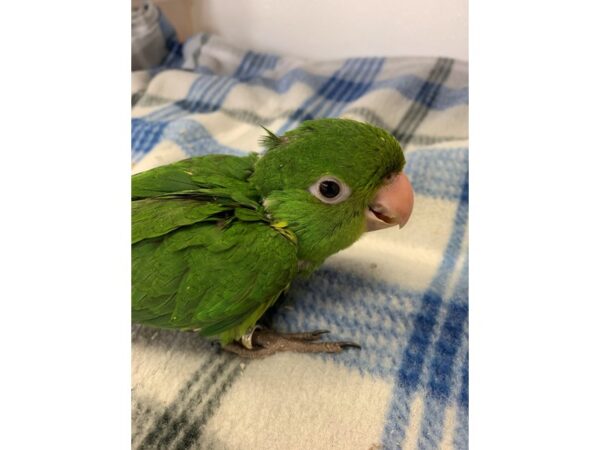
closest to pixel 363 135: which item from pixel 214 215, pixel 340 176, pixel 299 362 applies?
pixel 340 176

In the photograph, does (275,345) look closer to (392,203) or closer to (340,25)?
(392,203)

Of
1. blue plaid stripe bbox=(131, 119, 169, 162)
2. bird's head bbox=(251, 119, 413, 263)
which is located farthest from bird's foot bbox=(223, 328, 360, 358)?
blue plaid stripe bbox=(131, 119, 169, 162)

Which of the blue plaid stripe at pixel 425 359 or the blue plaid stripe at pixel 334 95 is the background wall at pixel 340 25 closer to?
→ the blue plaid stripe at pixel 334 95

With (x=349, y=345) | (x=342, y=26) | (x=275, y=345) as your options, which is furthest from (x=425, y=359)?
(x=342, y=26)
